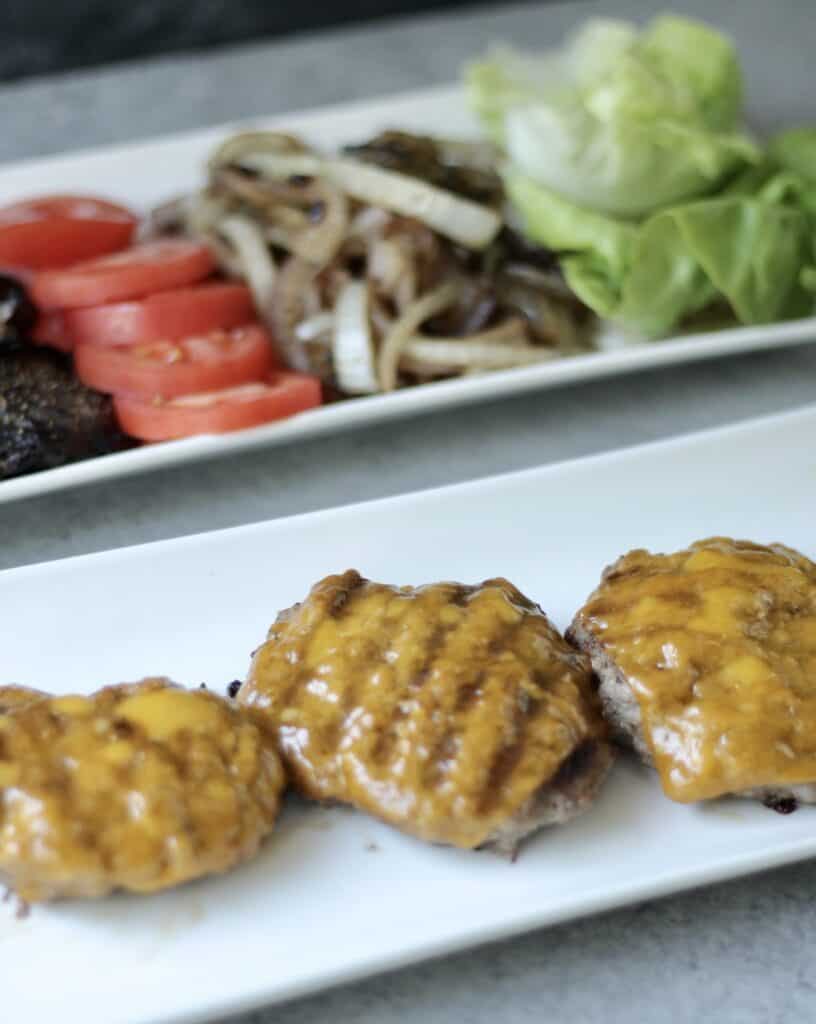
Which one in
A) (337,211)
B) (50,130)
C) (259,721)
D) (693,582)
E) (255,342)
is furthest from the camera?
(50,130)

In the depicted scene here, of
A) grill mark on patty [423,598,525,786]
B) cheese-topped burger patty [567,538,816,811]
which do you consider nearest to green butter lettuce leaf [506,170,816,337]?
cheese-topped burger patty [567,538,816,811]

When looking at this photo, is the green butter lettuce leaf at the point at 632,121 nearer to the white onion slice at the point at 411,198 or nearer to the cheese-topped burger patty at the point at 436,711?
the white onion slice at the point at 411,198

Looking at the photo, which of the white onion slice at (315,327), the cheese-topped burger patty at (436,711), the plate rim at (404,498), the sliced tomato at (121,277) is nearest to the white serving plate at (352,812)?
the plate rim at (404,498)

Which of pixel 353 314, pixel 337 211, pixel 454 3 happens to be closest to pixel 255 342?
pixel 353 314

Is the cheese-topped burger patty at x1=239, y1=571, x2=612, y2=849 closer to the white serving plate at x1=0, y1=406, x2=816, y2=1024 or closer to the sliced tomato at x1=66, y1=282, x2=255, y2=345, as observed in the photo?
the white serving plate at x1=0, y1=406, x2=816, y2=1024

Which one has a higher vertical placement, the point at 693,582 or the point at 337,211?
the point at 337,211

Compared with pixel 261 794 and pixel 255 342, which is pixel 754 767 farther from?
pixel 255 342

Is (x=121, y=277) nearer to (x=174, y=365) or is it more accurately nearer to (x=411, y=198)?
(x=174, y=365)
